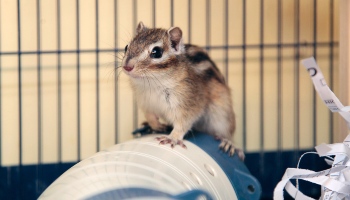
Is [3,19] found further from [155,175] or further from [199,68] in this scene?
[155,175]

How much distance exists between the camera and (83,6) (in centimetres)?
324

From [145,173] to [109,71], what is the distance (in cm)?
154

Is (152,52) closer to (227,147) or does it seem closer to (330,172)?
(227,147)

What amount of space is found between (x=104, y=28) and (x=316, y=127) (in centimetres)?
119

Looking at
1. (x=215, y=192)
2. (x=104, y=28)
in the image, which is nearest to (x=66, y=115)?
(x=104, y=28)

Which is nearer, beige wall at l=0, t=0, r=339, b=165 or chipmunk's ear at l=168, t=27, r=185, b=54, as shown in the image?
chipmunk's ear at l=168, t=27, r=185, b=54

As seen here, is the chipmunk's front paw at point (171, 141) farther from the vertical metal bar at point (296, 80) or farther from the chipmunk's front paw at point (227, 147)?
the vertical metal bar at point (296, 80)

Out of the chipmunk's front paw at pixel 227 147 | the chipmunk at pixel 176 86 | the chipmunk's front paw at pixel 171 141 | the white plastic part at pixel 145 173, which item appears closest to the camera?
the white plastic part at pixel 145 173

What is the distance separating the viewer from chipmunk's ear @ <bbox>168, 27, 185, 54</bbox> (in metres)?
2.42

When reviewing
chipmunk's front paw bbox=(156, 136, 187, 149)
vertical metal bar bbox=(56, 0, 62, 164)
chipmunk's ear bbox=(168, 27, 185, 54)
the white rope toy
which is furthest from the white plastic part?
vertical metal bar bbox=(56, 0, 62, 164)

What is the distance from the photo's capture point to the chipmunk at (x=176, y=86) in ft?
7.66

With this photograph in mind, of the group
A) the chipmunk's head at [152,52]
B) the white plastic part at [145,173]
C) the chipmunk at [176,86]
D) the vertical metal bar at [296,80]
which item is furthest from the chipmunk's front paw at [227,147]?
the vertical metal bar at [296,80]

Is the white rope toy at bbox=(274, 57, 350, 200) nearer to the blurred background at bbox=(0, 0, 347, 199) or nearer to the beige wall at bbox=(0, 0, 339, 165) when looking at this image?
the blurred background at bbox=(0, 0, 347, 199)

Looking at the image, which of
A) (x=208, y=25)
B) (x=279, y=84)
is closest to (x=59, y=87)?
(x=208, y=25)
